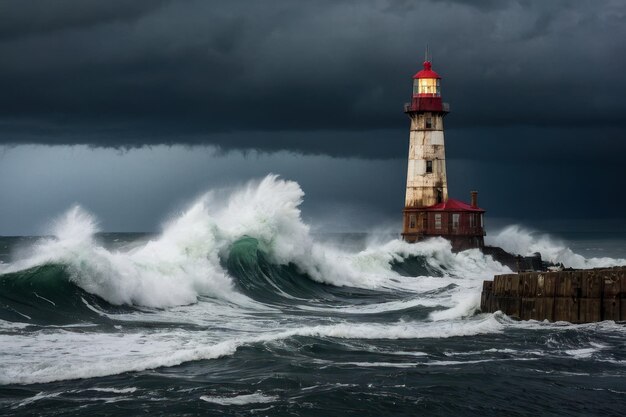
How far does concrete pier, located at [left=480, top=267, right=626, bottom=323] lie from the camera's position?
18547 millimetres

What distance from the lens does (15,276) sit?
20.5 metres

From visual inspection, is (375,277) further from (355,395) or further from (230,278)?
(355,395)

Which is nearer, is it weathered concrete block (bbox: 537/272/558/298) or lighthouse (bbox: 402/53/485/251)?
weathered concrete block (bbox: 537/272/558/298)

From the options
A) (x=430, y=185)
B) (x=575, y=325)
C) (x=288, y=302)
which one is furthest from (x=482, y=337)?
(x=430, y=185)

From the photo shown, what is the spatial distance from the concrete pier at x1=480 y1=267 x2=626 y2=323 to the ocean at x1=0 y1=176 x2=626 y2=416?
45cm

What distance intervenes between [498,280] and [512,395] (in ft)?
29.1

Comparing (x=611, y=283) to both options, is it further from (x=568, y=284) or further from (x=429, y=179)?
(x=429, y=179)

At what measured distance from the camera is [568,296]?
1903cm

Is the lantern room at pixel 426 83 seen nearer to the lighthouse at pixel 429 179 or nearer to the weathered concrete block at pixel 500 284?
the lighthouse at pixel 429 179

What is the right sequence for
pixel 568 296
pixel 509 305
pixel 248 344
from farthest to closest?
pixel 509 305
pixel 568 296
pixel 248 344

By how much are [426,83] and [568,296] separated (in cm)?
2430

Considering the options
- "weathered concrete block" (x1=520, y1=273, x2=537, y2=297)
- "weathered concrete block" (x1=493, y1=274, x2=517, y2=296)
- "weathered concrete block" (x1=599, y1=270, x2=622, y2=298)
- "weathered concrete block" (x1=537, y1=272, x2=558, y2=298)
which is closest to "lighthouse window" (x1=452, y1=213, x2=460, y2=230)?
"weathered concrete block" (x1=493, y1=274, x2=517, y2=296)

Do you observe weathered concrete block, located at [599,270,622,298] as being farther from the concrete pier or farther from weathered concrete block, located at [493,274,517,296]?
weathered concrete block, located at [493,274,517,296]

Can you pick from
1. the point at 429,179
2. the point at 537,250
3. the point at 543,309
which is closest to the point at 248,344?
the point at 543,309
